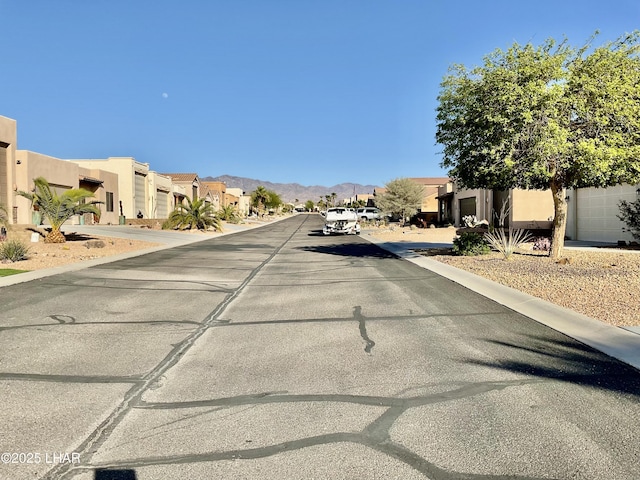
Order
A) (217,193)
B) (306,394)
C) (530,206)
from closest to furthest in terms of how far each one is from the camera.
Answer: (306,394)
(530,206)
(217,193)

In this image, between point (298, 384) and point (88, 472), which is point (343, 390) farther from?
point (88, 472)

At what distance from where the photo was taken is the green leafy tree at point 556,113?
530 inches

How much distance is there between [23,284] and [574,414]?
12126 millimetres

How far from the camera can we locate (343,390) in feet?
16.9

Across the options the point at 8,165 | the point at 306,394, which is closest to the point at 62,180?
the point at 8,165

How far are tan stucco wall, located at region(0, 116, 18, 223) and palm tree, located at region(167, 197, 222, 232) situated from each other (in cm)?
1238

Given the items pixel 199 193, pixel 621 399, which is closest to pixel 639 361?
pixel 621 399

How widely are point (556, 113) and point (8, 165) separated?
29.9 metres

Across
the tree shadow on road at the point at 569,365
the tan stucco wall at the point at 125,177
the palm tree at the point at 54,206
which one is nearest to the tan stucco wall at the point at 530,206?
the palm tree at the point at 54,206

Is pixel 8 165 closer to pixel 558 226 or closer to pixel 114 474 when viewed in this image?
pixel 558 226

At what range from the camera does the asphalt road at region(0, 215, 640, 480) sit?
12.1 ft

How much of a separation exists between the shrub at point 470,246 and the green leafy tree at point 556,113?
446 cm

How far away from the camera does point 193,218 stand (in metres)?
41.8

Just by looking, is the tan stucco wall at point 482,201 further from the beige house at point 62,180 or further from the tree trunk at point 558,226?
the beige house at point 62,180
